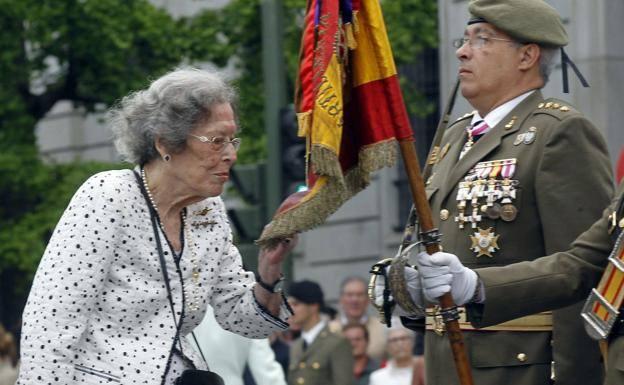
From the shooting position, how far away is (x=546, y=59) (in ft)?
20.1

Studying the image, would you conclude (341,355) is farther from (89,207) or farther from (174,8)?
(174,8)

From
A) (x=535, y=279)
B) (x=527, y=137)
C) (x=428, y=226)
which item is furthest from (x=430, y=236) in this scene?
(x=527, y=137)

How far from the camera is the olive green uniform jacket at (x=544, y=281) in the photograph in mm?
5512

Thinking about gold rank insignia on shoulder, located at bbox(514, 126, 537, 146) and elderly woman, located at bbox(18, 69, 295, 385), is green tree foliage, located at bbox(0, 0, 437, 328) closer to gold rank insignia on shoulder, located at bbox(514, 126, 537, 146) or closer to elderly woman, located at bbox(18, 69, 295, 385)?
gold rank insignia on shoulder, located at bbox(514, 126, 537, 146)

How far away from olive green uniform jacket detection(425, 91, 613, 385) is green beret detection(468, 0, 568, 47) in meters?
0.22

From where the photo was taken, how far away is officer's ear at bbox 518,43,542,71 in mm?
6078

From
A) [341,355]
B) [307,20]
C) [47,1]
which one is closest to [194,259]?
[307,20]

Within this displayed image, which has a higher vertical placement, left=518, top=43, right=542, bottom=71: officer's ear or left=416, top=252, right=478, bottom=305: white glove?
left=518, top=43, right=542, bottom=71: officer's ear

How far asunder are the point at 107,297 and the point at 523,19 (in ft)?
5.95

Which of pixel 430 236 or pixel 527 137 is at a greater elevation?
pixel 527 137

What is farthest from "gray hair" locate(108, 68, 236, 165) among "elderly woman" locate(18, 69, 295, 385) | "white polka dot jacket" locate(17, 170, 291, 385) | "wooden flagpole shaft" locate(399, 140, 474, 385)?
"wooden flagpole shaft" locate(399, 140, 474, 385)

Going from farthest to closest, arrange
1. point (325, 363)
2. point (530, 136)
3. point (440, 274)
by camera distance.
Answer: point (325, 363) < point (530, 136) < point (440, 274)

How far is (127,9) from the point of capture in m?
16.7

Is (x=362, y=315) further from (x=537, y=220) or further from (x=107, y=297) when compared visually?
(x=107, y=297)
